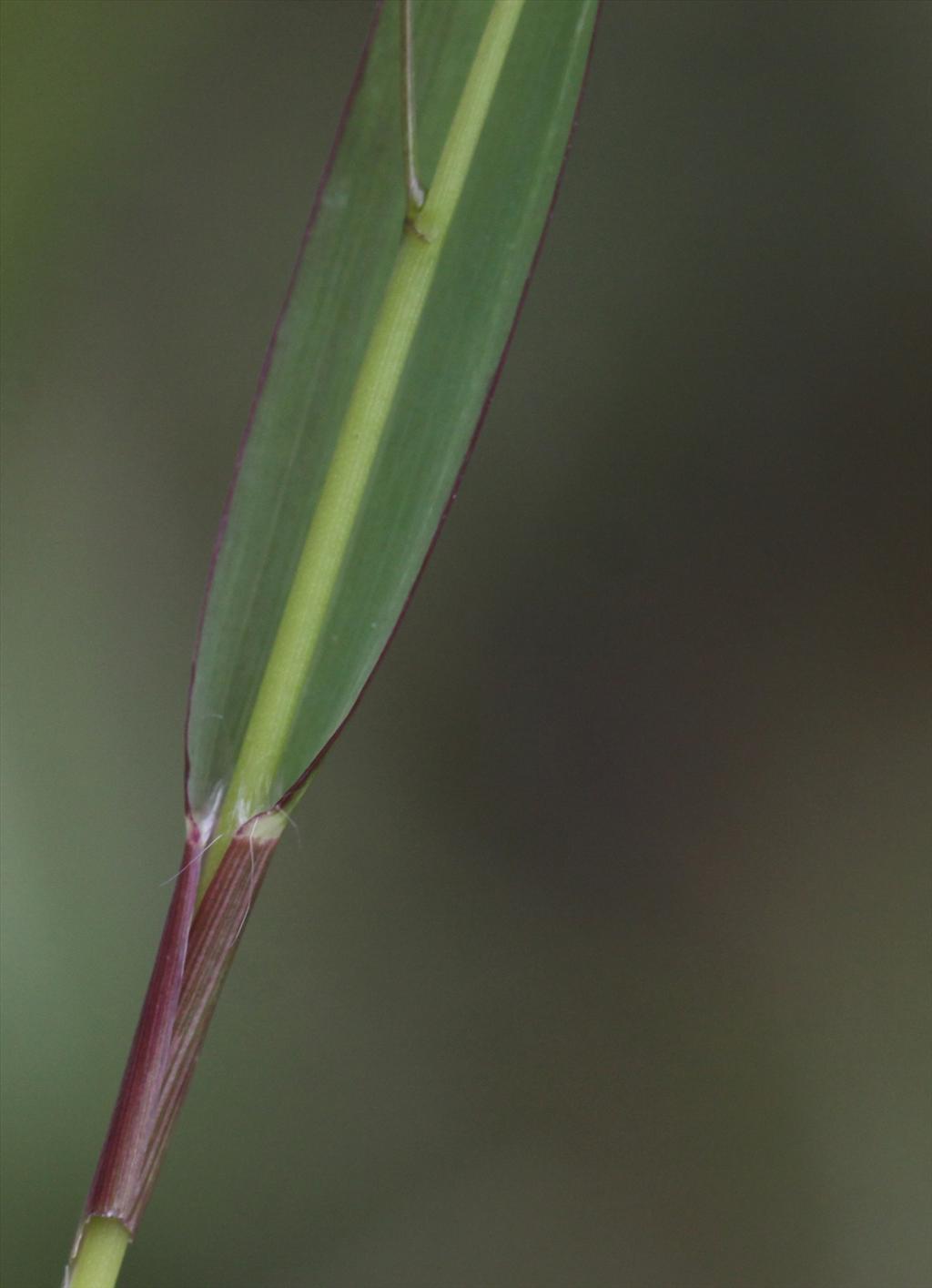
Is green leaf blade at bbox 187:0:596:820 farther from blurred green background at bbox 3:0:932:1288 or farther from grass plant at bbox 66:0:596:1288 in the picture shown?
blurred green background at bbox 3:0:932:1288

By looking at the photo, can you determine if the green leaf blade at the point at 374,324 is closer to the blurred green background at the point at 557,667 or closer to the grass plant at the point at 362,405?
the grass plant at the point at 362,405

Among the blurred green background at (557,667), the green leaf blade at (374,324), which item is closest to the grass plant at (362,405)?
the green leaf blade at (374,324)

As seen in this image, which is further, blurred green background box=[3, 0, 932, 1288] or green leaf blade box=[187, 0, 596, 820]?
blurred green background box=[3, 0, 932, 1288]

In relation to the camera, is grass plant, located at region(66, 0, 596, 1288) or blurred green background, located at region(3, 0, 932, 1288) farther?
blurred green background, located at region(3, 0, 932, 1288)

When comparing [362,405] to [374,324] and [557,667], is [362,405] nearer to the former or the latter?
[374,324]

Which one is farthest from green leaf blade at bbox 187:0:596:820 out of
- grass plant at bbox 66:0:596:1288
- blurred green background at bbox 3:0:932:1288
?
blurred green background at bbox 3:0:932:1288
